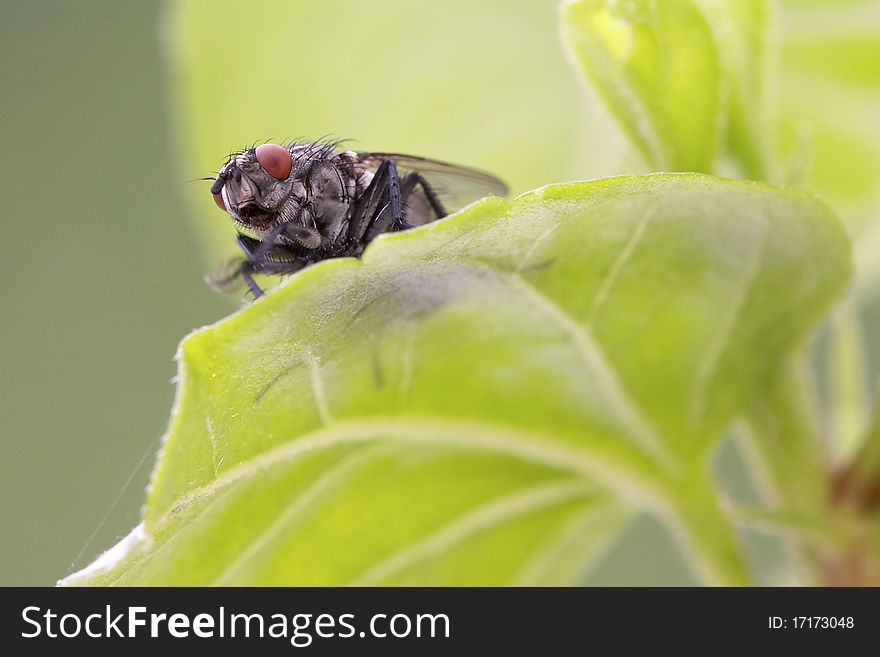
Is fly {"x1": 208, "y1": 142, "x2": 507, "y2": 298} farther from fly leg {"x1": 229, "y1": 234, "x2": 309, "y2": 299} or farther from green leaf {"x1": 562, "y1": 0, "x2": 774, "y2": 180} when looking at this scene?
green leaf {"x1": 562, "y1": 0, "x2": 774, "y2": 180}

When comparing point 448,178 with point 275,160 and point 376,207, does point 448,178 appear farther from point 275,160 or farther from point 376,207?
point 275,160

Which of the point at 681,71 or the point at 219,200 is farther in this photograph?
the point at 219,200

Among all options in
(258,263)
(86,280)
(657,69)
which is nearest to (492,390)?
(657,69)

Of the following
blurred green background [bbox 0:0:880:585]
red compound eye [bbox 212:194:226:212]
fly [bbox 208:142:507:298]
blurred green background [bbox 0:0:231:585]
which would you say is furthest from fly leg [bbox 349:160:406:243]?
blurred green background [bbox 0:0:231:585]

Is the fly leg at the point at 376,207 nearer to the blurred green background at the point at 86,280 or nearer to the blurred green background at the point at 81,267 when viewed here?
the blurred green background at the point at 86,280
